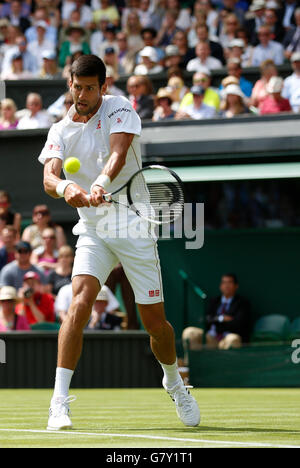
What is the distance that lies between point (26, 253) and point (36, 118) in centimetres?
284

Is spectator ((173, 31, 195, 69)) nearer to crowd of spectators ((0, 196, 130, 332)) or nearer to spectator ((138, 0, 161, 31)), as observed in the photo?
spectator ((138, 0, 161, 31))

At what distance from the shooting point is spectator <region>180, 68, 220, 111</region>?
14.3 metres

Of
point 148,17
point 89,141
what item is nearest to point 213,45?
point 148,17

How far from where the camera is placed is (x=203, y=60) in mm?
15609

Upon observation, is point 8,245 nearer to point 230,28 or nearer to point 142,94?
point 142,94

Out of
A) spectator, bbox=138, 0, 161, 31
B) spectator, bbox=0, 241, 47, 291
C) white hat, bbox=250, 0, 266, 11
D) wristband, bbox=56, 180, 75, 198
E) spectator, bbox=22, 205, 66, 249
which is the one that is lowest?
wristband, bbox=56, 180, 75, 198

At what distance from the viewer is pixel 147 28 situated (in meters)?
16.7

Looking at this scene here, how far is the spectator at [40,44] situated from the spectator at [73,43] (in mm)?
391

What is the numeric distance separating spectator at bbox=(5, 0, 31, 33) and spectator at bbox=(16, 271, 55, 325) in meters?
7.03

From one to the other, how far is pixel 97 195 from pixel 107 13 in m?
12.7
